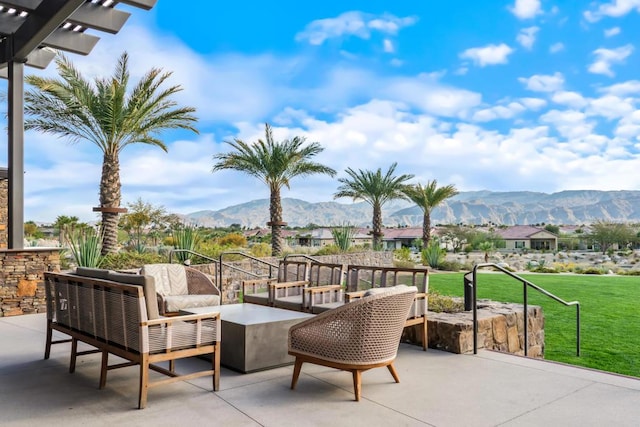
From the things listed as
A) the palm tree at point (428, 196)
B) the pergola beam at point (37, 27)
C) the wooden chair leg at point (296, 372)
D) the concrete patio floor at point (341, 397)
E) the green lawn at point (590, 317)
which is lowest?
the green lawn at point (590, 317)

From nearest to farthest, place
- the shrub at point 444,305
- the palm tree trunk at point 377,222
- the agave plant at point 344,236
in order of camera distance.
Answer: the shrub at point 444,305 < the agave plant at point 344,236 < the palm tree trunk at point 377,222

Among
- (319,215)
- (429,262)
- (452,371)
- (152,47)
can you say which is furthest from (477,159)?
(452,371)

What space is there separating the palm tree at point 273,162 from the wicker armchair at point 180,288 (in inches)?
486

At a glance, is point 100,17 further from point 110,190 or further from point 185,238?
point 185,238

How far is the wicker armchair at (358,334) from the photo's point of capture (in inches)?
153

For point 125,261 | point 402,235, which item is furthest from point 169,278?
point 402,235

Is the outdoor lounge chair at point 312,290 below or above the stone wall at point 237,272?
above

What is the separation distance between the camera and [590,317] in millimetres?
11164

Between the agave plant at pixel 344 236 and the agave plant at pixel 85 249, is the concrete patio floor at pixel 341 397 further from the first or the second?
the agave plant at pixel 344 236

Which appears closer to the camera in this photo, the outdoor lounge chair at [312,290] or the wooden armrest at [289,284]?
the outdoor lounge chair at [312,290]

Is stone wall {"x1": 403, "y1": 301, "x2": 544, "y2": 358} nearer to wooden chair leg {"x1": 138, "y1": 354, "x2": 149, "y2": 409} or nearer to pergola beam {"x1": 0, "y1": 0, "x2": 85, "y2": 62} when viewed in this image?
wooden chair leg {"x1": 138, "y1": 354, "x2": 149, "y2": 409}

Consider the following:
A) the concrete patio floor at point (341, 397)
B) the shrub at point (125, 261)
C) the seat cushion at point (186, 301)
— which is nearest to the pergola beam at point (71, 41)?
the shrub at point (125, 261)

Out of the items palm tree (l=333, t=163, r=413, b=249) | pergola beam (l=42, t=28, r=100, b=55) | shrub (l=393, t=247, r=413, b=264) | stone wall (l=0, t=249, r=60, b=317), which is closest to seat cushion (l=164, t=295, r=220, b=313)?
stone wall (l=0, t=249, r=60, b=317)

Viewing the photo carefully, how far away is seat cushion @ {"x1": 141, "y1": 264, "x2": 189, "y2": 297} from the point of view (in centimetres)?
673
